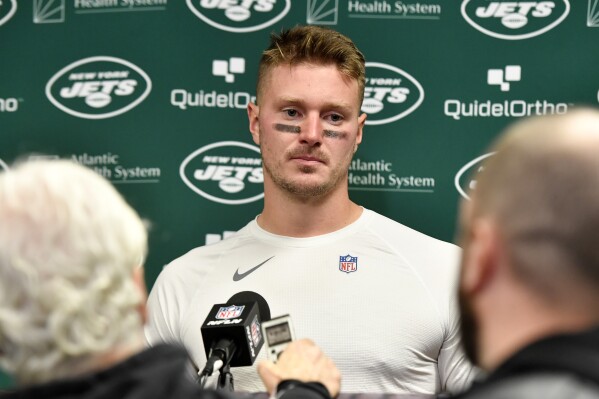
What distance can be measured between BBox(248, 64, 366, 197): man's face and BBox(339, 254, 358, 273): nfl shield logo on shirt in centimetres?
24

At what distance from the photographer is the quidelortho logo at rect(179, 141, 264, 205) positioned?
341 centimetres

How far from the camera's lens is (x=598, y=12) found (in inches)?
Answer: 128

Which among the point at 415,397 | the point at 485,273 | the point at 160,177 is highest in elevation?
the point at 485,273

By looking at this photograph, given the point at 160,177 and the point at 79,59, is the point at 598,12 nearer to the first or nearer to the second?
the point at 160,177

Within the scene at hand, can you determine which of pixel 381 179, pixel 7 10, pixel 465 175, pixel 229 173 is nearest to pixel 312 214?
pixel 381 179

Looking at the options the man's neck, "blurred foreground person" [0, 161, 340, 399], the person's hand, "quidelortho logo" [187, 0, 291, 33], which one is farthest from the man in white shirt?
"blurred foreground person" [0, 161, 340, 399]

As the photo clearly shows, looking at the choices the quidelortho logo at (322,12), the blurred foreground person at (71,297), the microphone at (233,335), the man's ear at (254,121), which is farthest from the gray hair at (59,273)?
the quidelortho logo at (322,12)

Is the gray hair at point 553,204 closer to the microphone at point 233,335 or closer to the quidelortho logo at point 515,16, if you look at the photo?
the microphone at point 233,335

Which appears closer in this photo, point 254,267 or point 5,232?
point 5,232

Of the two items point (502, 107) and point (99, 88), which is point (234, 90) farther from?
point (502, 107)

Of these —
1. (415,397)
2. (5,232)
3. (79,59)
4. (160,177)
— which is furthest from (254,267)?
(5,232)

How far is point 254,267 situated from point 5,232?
1688 millimetres

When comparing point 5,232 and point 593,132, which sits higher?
point 593,132

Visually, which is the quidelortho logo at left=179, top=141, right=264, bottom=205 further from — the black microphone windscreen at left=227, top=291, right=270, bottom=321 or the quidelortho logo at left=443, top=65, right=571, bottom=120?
the quidelortho logo at left=443, top=65, right=571, bottom=120
